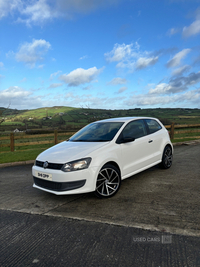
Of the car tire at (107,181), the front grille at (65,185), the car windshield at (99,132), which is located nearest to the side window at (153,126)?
the car windshield at (99,132)

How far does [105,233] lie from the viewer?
9.00ft

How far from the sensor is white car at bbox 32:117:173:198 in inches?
145

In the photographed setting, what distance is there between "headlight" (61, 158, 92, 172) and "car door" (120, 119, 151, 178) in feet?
3.40

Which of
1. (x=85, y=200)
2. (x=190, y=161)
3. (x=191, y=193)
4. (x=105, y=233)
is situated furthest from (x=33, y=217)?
(x=190, y=161)

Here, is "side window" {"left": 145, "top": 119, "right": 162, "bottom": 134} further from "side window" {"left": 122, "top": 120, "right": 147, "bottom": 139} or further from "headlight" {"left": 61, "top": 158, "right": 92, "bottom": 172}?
"headlight" {"left": 61, "top": 158, "right": 92, "bottom": 172}

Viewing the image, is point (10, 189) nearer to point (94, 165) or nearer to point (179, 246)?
point (94, 165)

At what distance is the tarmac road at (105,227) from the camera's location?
7.47ft

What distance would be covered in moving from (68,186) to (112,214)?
944 millimetres

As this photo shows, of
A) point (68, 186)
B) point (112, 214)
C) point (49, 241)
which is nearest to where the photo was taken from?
point (49, 241)

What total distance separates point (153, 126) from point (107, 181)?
260 cm

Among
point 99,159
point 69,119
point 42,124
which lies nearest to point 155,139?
point 99,159

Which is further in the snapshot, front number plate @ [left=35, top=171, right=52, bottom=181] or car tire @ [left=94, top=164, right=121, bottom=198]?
car tire @ [left=94, top=164, right=121, bottom=198]

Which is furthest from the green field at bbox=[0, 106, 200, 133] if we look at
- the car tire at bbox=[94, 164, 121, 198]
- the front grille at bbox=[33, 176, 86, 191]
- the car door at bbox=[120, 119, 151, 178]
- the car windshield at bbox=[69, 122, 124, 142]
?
the car tire at bbox=[94, 164, 121, 198]

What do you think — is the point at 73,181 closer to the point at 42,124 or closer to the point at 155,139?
the point at 155,139
